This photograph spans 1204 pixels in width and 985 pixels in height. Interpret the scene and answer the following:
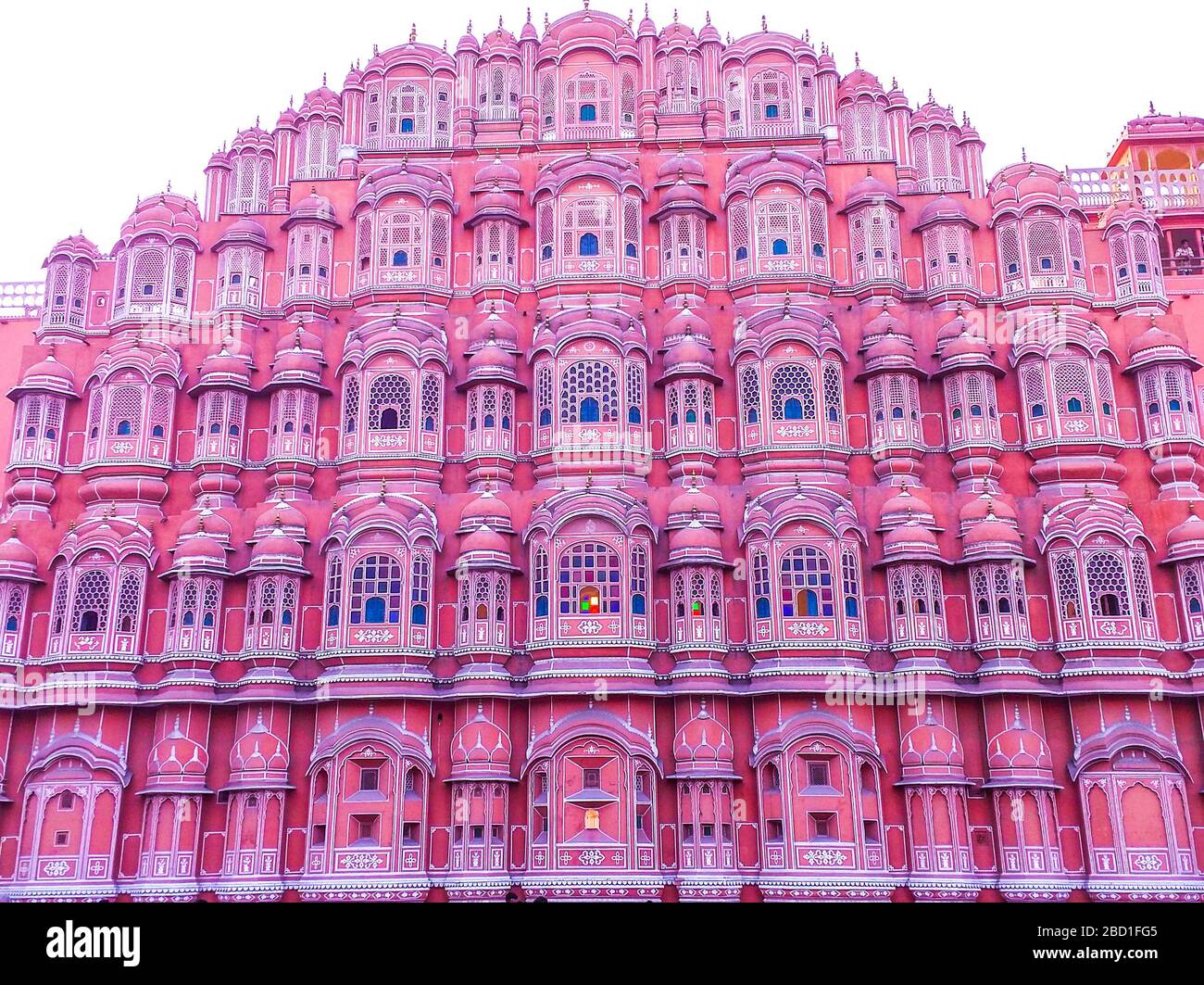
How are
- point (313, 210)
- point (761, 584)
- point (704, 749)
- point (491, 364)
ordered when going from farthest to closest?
point (313, 210), point (491, 364), point (761, 584), point (704, 749)

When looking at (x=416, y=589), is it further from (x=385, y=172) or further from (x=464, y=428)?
(x=385, y=172)

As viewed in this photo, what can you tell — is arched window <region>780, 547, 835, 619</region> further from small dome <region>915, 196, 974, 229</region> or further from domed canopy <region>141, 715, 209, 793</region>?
domed canopy <region>141, 715, 209, 793</region>

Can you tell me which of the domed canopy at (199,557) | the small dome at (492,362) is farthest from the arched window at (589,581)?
the domed canopy at (199,557)

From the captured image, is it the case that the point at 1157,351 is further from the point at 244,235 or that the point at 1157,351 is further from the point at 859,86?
the point at 244,235

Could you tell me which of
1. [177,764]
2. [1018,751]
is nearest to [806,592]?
[1018,751]

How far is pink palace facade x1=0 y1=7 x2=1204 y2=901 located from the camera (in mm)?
26156

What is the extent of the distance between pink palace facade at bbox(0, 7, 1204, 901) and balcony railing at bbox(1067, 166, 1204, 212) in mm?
332

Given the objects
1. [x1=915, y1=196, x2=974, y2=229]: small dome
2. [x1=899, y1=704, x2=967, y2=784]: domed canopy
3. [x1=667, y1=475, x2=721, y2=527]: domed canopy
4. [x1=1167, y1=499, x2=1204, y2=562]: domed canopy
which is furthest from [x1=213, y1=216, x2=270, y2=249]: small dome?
[x1=1167, y1=499, x2=1204, y2=562]: domed canopy

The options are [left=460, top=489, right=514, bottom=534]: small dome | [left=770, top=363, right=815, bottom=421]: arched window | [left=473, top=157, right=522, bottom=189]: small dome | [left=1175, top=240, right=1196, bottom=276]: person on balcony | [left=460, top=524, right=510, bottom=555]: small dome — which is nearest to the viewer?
[left=460, top=524, right=510, bottom=555]: small dome

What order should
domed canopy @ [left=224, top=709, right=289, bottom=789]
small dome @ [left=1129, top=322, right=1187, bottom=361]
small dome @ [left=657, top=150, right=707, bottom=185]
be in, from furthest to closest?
small dome @ [left=657, top=150, right=707, bottom=185] < small dome @ [left=1129, top=322, right=1187, bottom=361] < domed canopy @ [left=224, top=709, right=289, bottom=789]

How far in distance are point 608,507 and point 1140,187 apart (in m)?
23.3

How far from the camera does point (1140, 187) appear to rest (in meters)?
37.6

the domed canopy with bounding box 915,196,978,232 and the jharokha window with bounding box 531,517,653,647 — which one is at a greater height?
the domed canopy with bounding box 915,196,978,232

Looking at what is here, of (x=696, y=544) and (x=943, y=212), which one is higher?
(x=943, y=212)
